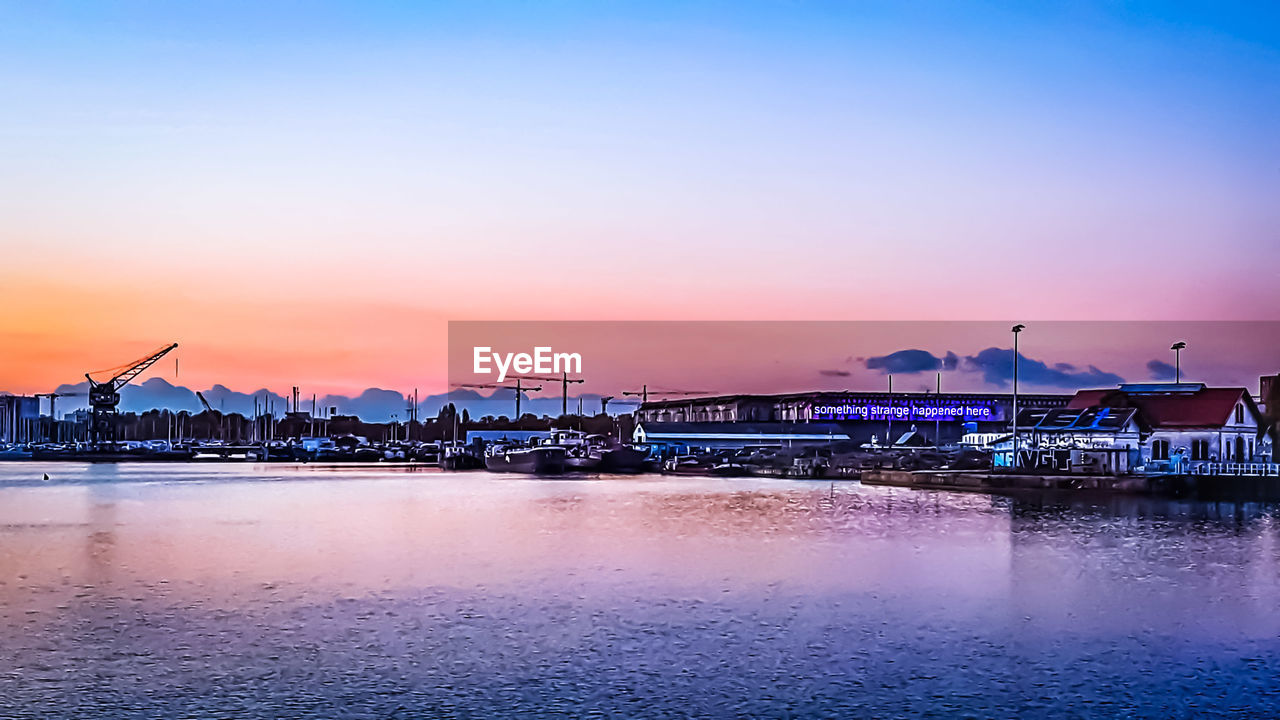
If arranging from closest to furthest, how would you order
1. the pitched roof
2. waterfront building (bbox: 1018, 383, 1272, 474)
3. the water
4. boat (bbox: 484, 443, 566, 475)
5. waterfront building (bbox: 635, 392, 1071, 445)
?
the water
waterfront building (bbox: 1018, 383, 1272, 474)
the pitched roof
boat (bbox: 484, 443, 566, 475)
waterfront building (bbox: 635, 392, 1071, 445)

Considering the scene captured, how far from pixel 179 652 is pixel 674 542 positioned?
2083 cm

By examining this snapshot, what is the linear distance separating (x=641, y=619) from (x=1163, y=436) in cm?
6213

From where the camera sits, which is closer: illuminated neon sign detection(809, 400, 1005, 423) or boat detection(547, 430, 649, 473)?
boat detection(547, 430, 649, 473)

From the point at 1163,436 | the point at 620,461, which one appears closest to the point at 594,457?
the point at 620,461

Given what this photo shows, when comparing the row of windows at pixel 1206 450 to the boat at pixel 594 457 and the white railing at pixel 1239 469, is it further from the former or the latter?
the boat at pixel 594 457

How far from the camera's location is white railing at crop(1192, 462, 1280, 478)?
65.1 metres

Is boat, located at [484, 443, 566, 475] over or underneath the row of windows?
underneath

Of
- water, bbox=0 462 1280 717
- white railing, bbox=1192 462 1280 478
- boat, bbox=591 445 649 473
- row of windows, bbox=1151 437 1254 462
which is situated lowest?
boat, bbox=591 445 649 473

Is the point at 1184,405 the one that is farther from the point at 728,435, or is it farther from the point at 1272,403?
the point at 728,435

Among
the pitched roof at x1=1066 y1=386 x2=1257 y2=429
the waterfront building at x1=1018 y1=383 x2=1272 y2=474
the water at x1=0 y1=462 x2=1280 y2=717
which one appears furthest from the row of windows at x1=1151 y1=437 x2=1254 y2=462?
the water at x1=0 y1=462 x2=1280 y2=717

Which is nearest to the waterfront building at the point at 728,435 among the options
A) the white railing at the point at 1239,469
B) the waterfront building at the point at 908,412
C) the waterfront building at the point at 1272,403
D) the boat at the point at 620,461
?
the waterfront building at the point at 908,412

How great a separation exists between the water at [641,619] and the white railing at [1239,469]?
1955cm

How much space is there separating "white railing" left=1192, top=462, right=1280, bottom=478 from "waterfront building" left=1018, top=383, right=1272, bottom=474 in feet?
5.79

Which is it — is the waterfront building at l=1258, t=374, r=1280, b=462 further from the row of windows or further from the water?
the water
